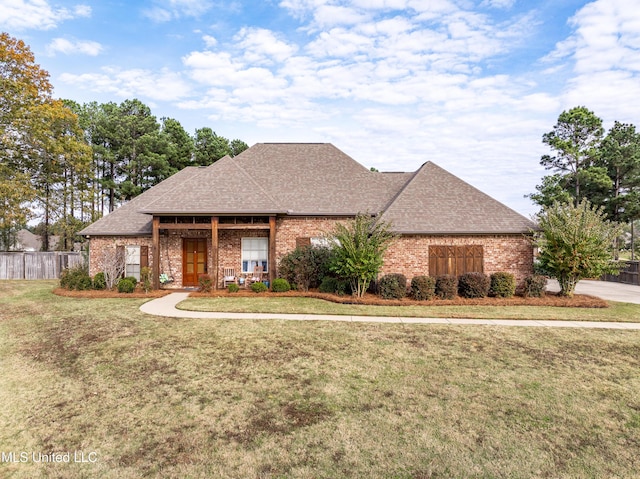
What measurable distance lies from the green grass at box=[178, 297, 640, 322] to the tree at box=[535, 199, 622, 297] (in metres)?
1.61

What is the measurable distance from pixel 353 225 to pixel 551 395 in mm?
9169

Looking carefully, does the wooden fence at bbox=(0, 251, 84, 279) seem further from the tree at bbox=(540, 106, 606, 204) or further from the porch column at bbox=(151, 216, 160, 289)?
the tree at bbox=(540, 106, 606, 204)

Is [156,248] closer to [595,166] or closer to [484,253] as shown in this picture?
[484,253]

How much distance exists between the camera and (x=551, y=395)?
17.0 feet

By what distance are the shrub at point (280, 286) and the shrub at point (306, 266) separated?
639 mm

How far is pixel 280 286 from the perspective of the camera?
47.2ft

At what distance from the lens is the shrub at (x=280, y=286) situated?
1437cm

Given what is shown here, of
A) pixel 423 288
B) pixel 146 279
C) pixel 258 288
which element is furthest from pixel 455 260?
pixel 146 279

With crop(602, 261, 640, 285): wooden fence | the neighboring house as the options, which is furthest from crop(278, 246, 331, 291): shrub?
crop(602, 261, 640, 285): wooden fence

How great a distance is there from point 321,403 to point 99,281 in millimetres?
14443

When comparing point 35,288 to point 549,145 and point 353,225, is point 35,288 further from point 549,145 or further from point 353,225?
point 549,145

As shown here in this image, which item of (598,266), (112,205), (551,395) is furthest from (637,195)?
(112,205)

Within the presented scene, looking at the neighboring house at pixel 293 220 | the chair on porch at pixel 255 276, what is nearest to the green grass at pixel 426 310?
the chair on porch at pixel 255 276

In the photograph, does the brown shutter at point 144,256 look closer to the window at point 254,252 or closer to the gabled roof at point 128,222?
the gabled roof at point 128,222
